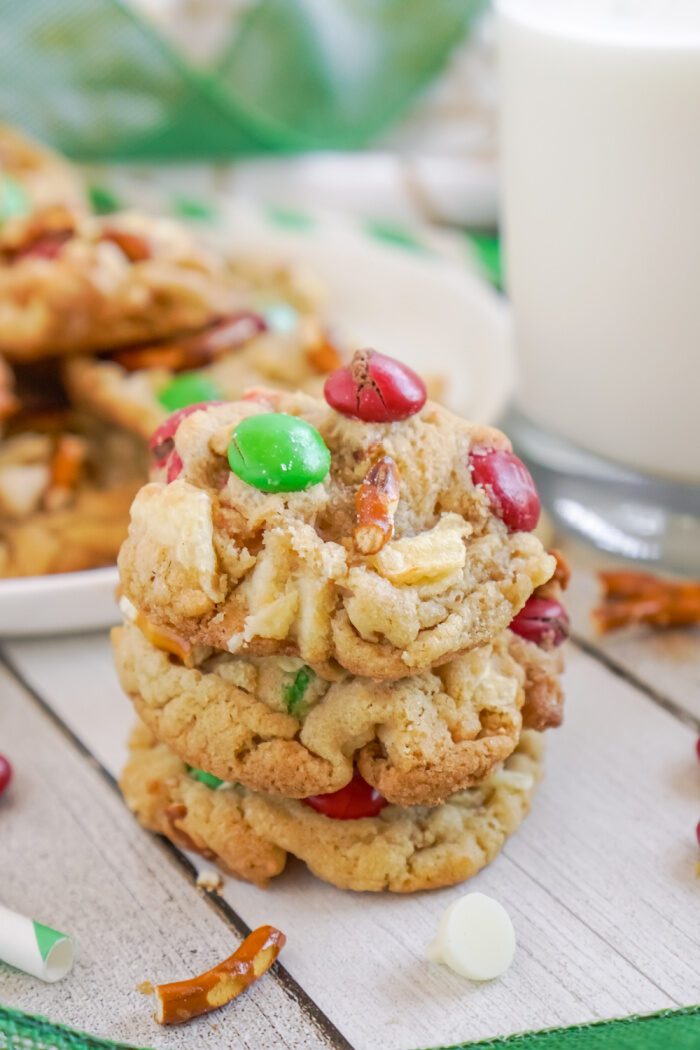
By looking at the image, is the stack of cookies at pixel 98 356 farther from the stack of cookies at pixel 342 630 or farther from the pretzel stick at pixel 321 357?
the stack of cookies at pixel 342 630

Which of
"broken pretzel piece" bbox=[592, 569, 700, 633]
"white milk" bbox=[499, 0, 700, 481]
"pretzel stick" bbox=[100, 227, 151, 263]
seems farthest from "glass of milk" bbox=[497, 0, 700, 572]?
"pretzel stick" bbox=[100, 227, 151, 263]

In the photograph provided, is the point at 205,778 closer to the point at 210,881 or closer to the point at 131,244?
the point at 210,881

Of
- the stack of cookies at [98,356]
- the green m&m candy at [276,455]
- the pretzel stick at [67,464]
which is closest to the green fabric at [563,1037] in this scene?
the green m&m candy at [276,455]

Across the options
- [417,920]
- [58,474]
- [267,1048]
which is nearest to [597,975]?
[417,920]

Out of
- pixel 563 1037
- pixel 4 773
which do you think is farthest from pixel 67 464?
pixel 563 1037

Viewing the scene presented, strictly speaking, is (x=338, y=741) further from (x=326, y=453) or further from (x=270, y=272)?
(x=270, y=272)

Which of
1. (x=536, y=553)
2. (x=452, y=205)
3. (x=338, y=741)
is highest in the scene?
(x=536, y=553)
